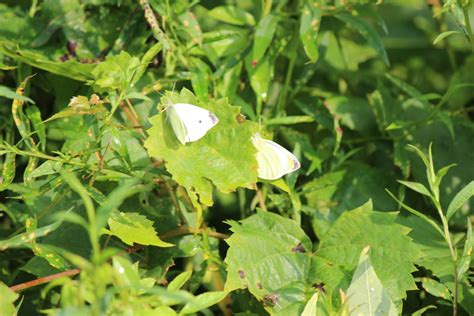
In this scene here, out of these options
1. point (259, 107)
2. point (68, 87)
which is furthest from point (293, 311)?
point (68, 87)

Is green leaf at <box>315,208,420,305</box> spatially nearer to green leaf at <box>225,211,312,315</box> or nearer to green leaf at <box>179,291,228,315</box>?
green leaf at <box>225,211,312,315</box>

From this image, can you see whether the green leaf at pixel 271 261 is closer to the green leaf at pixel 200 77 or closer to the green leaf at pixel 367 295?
the green leaf at pixel 367 295

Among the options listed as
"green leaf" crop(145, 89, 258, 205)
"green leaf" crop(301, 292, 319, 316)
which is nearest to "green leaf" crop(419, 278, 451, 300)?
"green leaf" crop(301, 292, 319, 316)

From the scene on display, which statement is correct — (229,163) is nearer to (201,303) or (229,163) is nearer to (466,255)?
(201,303)

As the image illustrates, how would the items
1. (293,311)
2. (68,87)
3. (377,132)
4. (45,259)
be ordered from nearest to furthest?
1. (293,311)
2. (45,259)
3. (68,87)
4. (377,132)

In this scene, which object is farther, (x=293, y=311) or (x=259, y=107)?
(x=259, y=107)

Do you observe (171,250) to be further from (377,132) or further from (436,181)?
(377,132)

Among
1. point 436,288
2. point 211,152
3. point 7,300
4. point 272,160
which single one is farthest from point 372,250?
point 7,300
